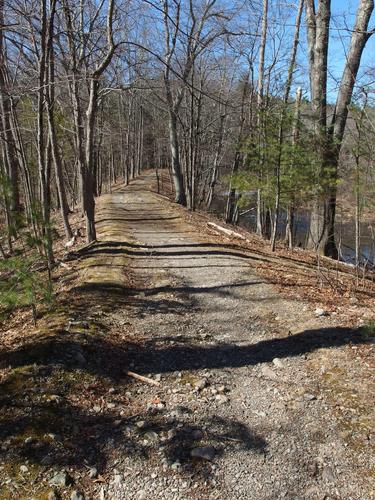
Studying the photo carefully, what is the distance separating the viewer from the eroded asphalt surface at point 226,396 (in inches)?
120

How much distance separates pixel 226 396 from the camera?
13.5ft

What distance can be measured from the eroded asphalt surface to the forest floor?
15mm

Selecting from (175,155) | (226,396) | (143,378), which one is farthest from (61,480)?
(175,155)

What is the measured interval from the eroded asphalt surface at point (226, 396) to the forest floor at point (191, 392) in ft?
0.05

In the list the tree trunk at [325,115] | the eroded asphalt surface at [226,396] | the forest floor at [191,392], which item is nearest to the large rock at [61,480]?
the forest floor at [191,392]

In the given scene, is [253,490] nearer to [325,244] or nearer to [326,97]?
[325,244]

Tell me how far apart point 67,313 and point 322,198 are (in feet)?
25.8

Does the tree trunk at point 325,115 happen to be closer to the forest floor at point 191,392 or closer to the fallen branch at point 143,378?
the forest floor at point 191,392

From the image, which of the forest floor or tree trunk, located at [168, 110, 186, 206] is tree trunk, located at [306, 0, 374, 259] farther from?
tree trunk, located at [168, 110, 186, 206]

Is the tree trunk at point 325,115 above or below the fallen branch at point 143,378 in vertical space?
above

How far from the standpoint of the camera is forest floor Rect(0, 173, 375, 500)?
10.00ft

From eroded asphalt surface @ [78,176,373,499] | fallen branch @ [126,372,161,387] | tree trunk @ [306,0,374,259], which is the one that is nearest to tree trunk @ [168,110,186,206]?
tree trunk @ [306,0,374,259]

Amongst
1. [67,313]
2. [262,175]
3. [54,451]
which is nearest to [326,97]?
[262,175]

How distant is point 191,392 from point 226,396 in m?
0.37
